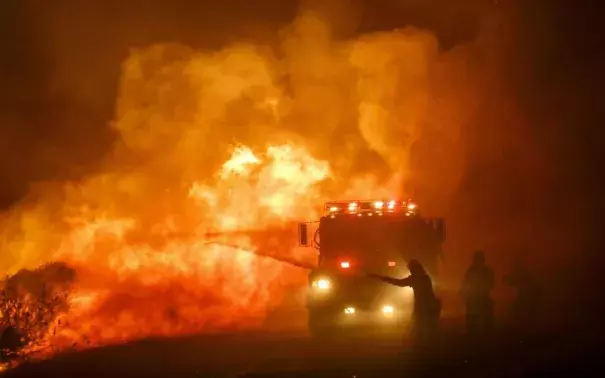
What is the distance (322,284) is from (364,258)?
3.55 ft

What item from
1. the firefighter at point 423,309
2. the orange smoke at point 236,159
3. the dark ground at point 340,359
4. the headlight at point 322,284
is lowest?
the dark ground at point 340,359

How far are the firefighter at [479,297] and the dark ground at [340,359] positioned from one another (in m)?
0.29

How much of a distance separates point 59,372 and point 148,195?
50.8ft

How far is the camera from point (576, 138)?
30.3m

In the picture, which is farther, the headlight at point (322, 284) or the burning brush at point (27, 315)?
the headlight at point (322, 284)

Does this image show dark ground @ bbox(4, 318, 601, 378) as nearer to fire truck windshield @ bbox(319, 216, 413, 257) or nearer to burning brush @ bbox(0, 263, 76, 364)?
burning brush @ bbox(0, 263, 76, 364)

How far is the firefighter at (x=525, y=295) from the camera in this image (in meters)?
15.1

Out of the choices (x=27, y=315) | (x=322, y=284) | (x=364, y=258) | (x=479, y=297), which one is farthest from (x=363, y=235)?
(x=27, y=315)

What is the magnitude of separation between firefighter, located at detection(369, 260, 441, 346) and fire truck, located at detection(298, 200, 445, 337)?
4.75 meters

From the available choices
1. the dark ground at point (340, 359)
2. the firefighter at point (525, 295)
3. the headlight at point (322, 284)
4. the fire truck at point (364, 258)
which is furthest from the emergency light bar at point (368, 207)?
the firefighter at point (525, 295)

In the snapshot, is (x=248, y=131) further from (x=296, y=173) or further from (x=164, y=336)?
(x=164, y=336)

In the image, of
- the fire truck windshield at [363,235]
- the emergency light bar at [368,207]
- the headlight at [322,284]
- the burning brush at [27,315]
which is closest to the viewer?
the burning brush at [27,315]

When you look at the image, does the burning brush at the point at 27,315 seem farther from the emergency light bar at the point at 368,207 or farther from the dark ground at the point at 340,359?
the emergency light bar at the point at 368,207

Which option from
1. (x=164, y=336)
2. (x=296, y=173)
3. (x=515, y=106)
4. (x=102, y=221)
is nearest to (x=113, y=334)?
(x=164, y=336)
